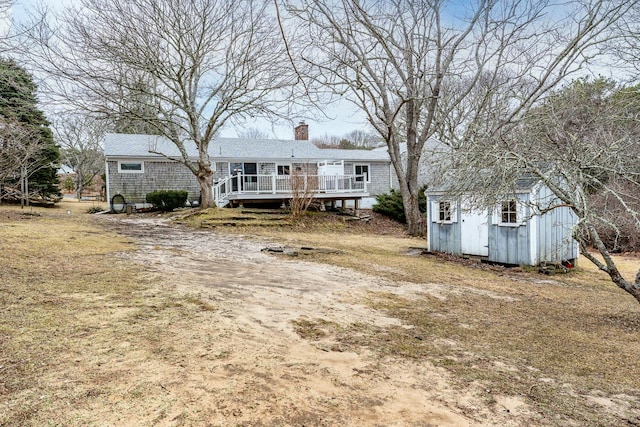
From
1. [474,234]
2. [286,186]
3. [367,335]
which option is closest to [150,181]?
[286,186]

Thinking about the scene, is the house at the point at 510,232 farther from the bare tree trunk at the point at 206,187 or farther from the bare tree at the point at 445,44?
the bare tree trunk at the point at 206,187

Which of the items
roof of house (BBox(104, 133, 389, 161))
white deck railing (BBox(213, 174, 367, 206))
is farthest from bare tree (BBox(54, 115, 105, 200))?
white deck railing (BBox(213, 174, 367, 206))

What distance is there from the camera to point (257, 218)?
50.0 feet

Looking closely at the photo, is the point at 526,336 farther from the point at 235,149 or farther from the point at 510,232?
the point at 235,149

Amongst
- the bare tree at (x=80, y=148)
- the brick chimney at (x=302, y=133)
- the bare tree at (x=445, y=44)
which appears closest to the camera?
the bare tree at (x=445, y=44)

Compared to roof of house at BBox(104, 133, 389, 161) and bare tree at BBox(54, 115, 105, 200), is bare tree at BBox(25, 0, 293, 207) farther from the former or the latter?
bare tree at BBox(54, 115, 105, 200)

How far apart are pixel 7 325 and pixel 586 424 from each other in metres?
4.12

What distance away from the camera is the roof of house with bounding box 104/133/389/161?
19.6 meters

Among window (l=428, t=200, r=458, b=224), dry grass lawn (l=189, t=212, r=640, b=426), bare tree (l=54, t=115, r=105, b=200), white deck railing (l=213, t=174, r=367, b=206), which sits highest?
bare tree (l=54, t=115, r=105, b=200)

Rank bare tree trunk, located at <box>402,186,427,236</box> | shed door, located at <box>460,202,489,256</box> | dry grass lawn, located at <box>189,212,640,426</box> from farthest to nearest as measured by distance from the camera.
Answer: bare tree trunk, located at <box>402,186,427,236</box> < shed door, located at <box>460,202,489,256</box> < dry grass lawn, located at <box>189,212,640,426</box>

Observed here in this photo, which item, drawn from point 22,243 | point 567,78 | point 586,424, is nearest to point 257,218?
point 22,243

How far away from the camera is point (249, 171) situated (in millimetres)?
21797

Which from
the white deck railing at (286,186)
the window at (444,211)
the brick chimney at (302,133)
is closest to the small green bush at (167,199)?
the white deck railing at (286,186)

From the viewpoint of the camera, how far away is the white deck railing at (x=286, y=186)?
15914 mm
